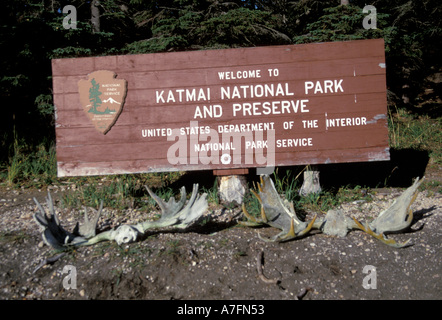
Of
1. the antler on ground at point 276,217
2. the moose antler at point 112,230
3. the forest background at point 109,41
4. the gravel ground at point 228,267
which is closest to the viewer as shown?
the gravel ground at point 228,267

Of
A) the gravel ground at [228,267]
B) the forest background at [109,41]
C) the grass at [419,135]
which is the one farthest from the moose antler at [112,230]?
the grass at [419,135]

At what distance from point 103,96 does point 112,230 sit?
1.73m

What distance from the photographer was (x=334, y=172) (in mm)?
6523

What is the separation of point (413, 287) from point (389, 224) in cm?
84

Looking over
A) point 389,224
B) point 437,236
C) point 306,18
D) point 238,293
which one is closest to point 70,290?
point 238,293

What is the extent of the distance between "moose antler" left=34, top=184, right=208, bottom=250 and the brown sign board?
83 centimetres

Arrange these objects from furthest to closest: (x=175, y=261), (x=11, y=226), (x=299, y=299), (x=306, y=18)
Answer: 1. (x=306, y=18)
2. (x=11, y=226)
3. (x=175, y=261)
4. (x=299, y=299)

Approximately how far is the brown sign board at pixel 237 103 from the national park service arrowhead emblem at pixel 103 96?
0.01 metres

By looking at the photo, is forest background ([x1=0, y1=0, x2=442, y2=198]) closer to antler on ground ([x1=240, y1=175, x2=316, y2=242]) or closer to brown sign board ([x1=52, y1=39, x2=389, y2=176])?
brown sign board ([x1=52, y1=39, x2=389, y2=176])

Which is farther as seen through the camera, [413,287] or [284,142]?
[284,142]

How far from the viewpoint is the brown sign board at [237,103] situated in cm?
453

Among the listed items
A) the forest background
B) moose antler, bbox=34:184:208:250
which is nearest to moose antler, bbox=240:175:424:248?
moose antler, bbox=34:184:208:250

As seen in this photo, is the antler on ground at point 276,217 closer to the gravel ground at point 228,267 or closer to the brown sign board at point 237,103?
the gravel ground at point 228,267

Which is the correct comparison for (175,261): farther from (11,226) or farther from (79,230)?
(11,226)
